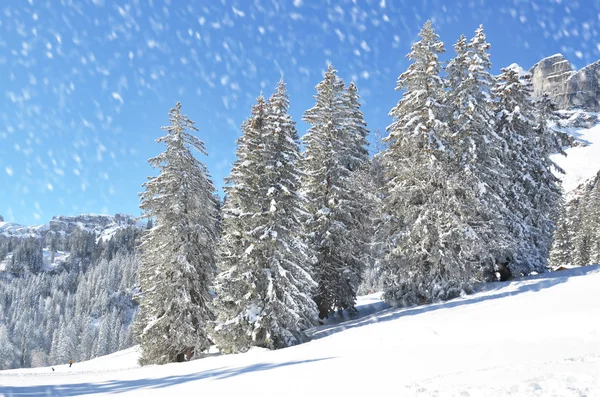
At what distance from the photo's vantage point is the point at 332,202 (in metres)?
23.5

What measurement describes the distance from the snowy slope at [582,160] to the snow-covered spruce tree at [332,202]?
122 metres

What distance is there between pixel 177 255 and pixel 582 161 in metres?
173

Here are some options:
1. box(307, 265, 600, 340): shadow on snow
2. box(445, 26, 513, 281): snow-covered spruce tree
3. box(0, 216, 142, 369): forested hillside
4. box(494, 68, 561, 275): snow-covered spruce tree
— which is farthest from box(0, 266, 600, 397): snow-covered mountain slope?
box(0, 216, 142, 369): forested hillside

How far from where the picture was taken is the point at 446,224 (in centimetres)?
2042

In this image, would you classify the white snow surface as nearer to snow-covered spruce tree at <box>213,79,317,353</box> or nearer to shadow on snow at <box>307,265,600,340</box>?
shadow on snow at <box>307,265,600,340</box>

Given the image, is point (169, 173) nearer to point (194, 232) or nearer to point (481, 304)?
point (194, 232)

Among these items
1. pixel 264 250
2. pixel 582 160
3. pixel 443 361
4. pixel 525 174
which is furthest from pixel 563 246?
pixel 582 160

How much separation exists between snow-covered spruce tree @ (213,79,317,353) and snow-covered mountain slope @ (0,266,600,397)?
6.33ft

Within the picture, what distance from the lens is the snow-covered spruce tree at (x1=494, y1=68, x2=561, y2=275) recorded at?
24.4 metres

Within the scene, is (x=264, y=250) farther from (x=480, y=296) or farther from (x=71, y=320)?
(x=71, y=320)

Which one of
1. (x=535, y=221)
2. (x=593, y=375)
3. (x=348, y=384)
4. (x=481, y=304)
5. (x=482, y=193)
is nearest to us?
(x=593, y=375)

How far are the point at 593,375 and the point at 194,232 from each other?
1854 cm

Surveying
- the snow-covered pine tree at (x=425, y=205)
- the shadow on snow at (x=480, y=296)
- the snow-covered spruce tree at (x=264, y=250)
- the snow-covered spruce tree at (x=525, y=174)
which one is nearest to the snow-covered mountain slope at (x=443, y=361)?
the shadow on snow at (x=480, y=296)

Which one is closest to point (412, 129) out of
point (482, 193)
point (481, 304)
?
point (482, 193)
